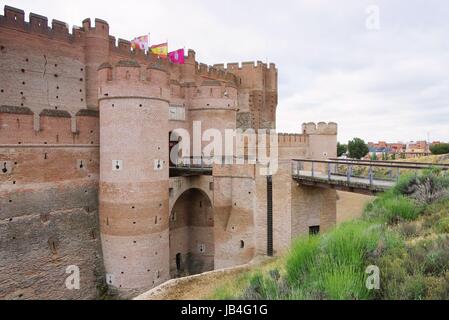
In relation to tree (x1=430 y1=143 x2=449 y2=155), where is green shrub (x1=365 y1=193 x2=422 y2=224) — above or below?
below

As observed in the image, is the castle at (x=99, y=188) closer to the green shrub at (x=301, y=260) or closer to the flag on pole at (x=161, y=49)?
the flag on pole at (x=161, y=49)

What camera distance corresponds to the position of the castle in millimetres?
14094

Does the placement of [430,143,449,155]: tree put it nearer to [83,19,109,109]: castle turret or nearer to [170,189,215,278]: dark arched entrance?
[170,189,215,278]: dark arched entrance

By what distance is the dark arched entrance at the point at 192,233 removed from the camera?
1988 centimetres

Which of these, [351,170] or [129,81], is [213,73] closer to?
[129,81]

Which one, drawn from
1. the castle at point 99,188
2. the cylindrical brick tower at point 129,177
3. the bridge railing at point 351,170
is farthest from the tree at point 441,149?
the cylindrical brick tower at point 129,177

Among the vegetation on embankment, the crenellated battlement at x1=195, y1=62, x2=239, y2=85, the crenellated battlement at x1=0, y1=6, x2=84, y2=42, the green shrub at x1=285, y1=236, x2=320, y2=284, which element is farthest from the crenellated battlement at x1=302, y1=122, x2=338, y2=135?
the green shrub at x1=285, y1=236, x2=320, y2=284

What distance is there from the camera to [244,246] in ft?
53.2

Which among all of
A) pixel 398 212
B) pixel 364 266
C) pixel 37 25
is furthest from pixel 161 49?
pixel 364 266

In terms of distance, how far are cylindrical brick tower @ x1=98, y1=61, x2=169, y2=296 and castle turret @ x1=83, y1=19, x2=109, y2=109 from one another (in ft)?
12.6

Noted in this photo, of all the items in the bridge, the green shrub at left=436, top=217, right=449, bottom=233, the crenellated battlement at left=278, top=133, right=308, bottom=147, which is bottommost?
the green shrub at left=436, top=217, right=449, bottom=233

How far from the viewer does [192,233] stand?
67.7 ft

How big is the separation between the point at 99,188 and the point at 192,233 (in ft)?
21.9
